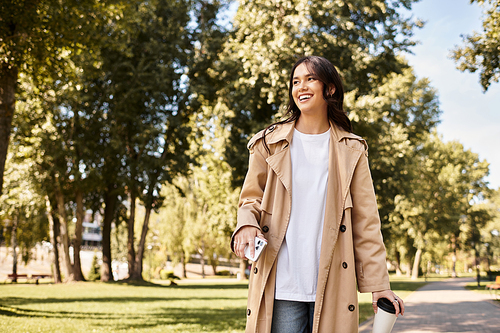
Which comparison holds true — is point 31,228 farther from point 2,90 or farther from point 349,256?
point 349,256

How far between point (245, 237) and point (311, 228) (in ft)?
1.16

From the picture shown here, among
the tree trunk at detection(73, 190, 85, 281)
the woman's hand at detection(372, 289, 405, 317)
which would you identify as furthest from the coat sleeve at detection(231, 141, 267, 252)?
the tree trunk at detection(73, 190, 85, 281)

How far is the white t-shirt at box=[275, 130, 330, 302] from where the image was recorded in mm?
2229

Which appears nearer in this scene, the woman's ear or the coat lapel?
the coat lapel

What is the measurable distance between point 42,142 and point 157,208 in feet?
21.3

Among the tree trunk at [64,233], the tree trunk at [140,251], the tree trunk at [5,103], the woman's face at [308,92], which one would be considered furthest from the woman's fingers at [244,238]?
the tree trunk at [140,251]

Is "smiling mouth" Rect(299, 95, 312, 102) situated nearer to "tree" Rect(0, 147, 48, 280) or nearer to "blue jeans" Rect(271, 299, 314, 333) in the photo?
"blue jeans" Rect(271, 299, 314, 333)

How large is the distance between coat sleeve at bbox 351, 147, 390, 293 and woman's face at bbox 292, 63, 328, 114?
1.36ft

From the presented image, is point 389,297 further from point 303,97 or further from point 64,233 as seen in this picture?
point 64,233

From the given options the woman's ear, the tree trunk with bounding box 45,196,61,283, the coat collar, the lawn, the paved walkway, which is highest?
the woman's ear

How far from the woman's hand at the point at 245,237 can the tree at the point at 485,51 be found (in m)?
9.39

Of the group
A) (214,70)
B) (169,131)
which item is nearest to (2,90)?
(214,70)

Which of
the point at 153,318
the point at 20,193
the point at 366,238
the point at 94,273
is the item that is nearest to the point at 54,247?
the point at 20,193

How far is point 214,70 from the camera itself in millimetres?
19344
